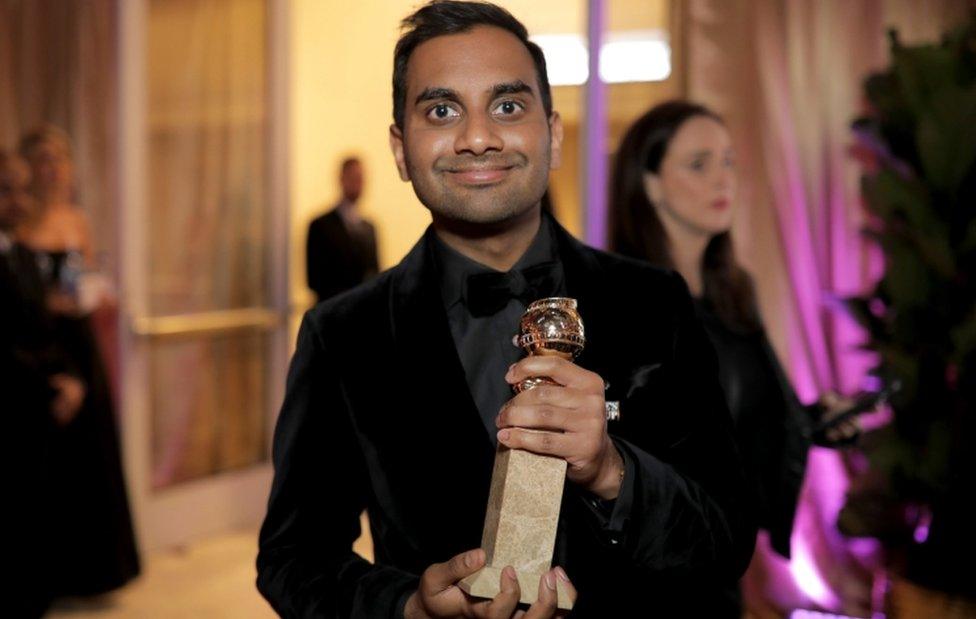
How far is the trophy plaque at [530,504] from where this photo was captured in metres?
1.12

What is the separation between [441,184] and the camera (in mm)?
1356

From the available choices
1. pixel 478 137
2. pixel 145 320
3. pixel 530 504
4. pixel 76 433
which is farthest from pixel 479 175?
pixel 145 320

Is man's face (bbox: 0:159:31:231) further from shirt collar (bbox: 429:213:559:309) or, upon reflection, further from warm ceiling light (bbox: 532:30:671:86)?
shirt collar (bbox: 429:213:559:309)

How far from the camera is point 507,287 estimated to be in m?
1.43

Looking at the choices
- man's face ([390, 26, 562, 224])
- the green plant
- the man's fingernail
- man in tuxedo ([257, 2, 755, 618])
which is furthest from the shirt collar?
the green plant

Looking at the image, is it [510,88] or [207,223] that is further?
[207,223]

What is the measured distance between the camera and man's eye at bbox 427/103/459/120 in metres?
1.37

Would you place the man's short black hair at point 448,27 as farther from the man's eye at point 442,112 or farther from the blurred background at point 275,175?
the blurred background at point 275,175

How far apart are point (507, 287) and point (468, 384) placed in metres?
0.13

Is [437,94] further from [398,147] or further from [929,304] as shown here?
[929,304]

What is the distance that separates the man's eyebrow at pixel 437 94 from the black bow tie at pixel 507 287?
0.22 meters

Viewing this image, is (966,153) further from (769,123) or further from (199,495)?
(199,495)

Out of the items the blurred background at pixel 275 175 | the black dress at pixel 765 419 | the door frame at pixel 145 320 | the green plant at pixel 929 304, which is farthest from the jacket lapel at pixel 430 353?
the door frame at pixel 145 320

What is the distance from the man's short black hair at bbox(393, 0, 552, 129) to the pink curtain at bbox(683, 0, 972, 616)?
330cm
